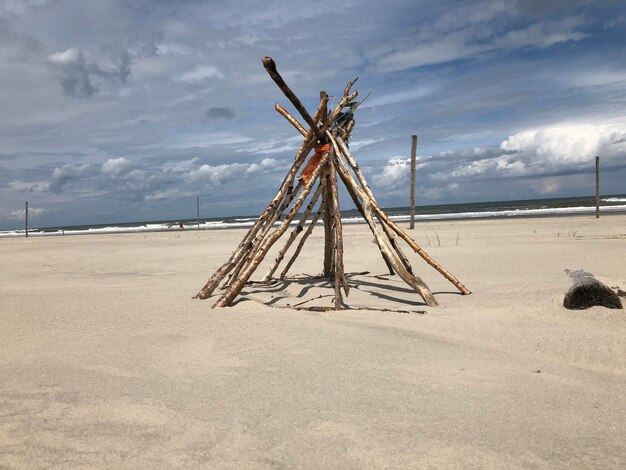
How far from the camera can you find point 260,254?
5.44 meters

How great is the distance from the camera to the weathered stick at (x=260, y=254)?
5.26 meters

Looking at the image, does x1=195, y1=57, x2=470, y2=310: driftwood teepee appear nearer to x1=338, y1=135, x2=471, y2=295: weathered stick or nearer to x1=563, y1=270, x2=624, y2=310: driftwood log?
x1=338, y1=135, x2=471, y2=295: weathered stick

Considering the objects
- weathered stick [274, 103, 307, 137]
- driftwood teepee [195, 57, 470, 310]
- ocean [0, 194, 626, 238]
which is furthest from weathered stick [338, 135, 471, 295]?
ocean [0, 194, 626, 238]

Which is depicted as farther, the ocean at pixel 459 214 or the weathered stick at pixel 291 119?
the ocean at pixel 459 214

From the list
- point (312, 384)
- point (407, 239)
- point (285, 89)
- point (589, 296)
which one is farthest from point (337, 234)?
point (312, 384)

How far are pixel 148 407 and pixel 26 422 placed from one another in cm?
61

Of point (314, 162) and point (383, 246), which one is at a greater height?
point (314, 162)

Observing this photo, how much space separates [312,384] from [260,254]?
263 centimetres

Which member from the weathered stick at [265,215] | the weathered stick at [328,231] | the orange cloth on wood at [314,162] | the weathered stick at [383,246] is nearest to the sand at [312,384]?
the weathered stick at [383,246]

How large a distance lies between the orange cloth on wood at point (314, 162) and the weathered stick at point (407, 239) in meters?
0.23

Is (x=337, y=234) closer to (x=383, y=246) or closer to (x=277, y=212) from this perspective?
(x=383, y=246)

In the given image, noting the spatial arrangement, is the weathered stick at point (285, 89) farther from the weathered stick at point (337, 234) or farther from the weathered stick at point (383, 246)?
Result: the weathered stick at point (383, 246)

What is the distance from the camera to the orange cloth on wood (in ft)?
20.2

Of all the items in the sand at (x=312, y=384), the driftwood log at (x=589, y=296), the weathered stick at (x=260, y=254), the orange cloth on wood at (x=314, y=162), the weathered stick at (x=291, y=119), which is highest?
the weathered stick at (x=291, y=119)
